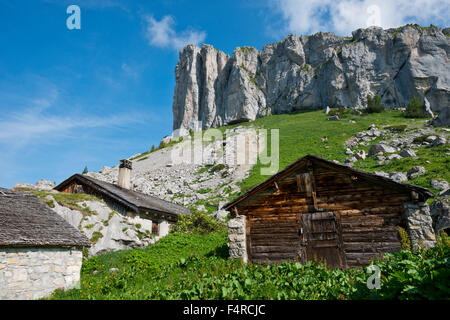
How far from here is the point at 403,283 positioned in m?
5.70

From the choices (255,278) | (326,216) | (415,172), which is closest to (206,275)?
(255,278)

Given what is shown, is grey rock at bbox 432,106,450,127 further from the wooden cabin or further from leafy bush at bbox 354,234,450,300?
leafy bush at bbox 354,234,450,300

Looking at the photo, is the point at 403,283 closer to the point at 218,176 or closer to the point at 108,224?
the point at 108,224

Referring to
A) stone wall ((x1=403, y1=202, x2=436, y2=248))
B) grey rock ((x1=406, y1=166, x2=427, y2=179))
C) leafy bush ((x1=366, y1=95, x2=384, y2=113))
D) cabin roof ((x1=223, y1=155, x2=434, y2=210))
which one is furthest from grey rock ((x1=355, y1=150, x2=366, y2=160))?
leafy bush ((x1=366, y1=95, x2=384, y2=113))

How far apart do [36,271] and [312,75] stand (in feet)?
315

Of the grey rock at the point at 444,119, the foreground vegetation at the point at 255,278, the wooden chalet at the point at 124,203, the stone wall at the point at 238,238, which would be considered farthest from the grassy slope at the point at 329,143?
the foreground vegetation at the point at 255,278

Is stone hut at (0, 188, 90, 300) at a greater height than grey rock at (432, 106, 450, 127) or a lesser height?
lesser

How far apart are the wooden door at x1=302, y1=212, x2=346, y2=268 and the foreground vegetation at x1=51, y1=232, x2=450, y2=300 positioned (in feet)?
3.70

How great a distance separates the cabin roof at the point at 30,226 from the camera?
40.5ft

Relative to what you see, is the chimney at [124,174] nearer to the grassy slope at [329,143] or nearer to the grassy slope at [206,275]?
the grassy slope at [206,275]

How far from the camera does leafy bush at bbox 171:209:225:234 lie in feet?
77.5

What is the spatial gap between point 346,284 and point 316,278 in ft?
3.74

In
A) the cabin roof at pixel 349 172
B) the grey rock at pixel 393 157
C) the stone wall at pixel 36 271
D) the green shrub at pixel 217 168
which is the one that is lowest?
the stone wall at pixel 36 271

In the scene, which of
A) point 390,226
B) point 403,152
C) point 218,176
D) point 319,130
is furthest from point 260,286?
point 319,130
